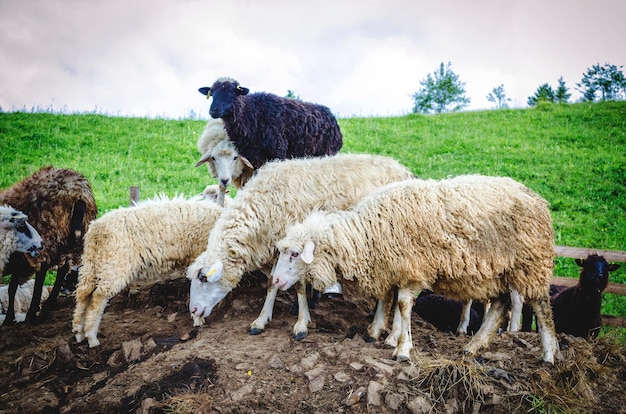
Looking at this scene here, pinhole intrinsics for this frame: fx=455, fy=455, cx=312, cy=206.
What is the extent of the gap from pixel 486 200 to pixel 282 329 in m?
2.79

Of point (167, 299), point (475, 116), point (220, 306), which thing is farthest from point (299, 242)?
point (475, 116)

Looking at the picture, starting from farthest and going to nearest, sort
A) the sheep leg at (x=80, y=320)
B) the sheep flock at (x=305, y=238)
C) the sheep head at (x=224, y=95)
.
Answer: the sheep head at (x=224, y=95)
the sheep leg at (x=80, y=320)
the sheep flock at (x=305, y=238)

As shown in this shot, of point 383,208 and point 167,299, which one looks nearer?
point 383,208

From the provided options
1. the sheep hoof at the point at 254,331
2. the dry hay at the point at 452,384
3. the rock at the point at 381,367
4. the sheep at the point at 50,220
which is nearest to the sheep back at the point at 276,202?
the sheep hoof at the point at 254,331

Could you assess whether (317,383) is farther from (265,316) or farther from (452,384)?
(265,316)

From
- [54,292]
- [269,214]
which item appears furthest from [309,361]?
[54,292]

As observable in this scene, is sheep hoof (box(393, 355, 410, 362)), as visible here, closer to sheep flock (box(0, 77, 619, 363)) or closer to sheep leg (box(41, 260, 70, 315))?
sheep flock (box(0, 77, 619, 363))

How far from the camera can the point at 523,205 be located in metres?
4.82

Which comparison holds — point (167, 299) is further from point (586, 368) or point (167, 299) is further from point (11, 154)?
point (11, 154)

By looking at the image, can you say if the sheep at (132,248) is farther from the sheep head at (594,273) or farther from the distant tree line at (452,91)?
the distant tree line at (452,91)

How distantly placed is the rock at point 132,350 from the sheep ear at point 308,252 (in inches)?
87.6

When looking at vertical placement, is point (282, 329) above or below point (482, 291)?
below

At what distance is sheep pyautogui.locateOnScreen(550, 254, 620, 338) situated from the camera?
669 cm

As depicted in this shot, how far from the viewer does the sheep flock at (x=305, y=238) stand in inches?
187
